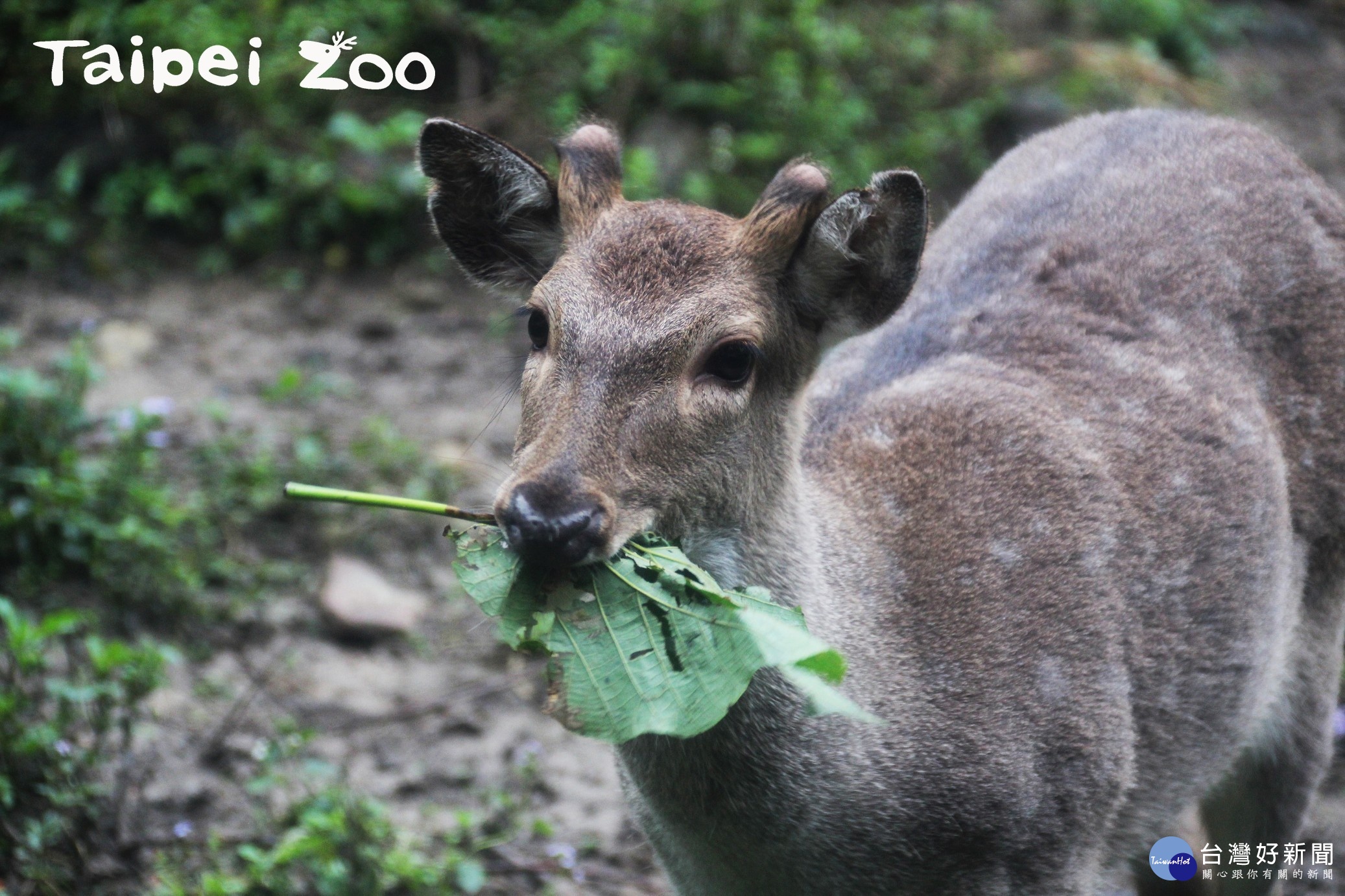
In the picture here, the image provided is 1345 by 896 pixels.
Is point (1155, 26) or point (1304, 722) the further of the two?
point (1155, 26)

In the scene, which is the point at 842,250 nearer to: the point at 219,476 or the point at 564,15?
the point at 219,476

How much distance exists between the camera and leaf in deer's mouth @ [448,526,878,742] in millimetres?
2834

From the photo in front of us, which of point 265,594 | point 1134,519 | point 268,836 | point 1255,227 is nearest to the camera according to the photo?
point 1134,519

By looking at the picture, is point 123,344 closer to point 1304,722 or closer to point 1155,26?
point 1304,722

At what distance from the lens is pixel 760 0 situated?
945 cm

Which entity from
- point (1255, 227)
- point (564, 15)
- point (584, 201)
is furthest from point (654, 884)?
point (564, 15)

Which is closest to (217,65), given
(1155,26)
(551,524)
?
(551,524)

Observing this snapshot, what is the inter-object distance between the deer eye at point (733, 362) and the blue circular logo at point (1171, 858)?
2.38 m

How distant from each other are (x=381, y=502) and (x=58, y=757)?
2034mm

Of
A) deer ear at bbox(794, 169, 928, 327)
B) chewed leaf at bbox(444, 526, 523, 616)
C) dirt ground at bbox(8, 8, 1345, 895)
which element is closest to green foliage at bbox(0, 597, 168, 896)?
dirt ground at bbox(8, 8, 1345, 895)

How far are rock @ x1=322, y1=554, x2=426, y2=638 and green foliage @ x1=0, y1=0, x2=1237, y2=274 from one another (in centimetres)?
285

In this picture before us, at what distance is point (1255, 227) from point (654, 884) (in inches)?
121

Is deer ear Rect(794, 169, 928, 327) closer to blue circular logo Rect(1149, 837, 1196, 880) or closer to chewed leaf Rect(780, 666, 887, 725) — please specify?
chewed leaf Rect(780, 666, 887, 725)

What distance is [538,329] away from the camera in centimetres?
342
